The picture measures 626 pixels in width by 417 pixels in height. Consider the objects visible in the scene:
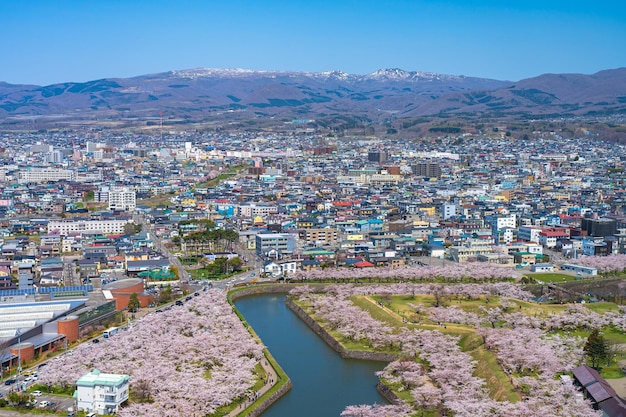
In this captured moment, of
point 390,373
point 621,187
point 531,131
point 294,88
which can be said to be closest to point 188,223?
point 390,373

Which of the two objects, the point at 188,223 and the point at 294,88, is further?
the point at 294,88

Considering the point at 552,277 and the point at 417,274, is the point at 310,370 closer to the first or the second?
the point at 417,274

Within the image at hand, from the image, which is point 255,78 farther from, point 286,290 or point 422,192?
point 286,290

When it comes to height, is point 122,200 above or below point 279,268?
above

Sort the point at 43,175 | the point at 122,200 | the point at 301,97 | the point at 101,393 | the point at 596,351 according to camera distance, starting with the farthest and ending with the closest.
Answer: the point at 301,97, the point at 43,175, the point at 122,200, the point at 596,351, the point at 101,393

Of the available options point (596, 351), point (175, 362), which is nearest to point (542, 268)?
point (596, 351)

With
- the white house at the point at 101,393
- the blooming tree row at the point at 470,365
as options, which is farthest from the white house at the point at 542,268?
the white house at the point at 101,393

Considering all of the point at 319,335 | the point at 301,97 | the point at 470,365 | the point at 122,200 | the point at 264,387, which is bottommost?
the point at 319,335

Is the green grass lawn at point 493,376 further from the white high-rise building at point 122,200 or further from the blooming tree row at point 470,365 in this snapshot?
the white high-rise building at point 122,200
